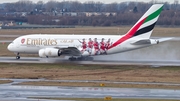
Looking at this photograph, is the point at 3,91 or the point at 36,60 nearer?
the point at 3,91

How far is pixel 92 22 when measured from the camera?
171 metres

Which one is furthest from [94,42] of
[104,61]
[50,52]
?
[50,52]

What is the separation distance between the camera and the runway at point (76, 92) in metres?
36.4

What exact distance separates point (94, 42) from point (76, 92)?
2573 centimetres

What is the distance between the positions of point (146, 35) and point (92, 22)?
11045 centimetres

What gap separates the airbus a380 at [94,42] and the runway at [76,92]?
70.5ft

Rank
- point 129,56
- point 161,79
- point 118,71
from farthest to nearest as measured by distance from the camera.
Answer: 1. point 129,56
2. point 118,71
3. point 161,79

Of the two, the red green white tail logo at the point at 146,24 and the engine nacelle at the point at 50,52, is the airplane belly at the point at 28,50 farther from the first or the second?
the red green white tail logo at the point at 146,24

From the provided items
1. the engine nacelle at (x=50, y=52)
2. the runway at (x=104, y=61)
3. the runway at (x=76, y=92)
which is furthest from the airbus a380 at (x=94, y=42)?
the runway at (x=76, y=92)

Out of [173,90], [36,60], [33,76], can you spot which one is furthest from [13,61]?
[173,90]

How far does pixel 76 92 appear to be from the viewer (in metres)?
38.3

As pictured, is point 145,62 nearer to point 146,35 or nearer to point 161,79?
point 146,35

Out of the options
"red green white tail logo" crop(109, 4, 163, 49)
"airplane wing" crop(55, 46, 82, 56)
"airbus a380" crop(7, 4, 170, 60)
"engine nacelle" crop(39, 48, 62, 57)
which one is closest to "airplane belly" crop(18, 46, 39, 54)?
"airbus a380" crop(7, 4, 170, 60)

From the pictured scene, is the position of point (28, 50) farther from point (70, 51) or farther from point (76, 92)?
point (76, 92)
